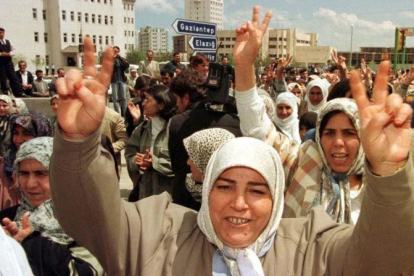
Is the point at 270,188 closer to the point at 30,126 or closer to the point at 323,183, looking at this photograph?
the point at 323,183

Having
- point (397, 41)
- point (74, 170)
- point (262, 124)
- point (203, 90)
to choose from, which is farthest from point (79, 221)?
point (397, 41)

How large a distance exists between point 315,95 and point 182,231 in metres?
4.30

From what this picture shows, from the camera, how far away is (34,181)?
7.61ft

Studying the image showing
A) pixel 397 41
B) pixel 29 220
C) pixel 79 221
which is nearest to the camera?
pixel 79 221

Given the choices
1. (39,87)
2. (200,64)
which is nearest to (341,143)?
(200,64)

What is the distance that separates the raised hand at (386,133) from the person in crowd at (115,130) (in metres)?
3.80

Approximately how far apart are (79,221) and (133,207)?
9.5 inches

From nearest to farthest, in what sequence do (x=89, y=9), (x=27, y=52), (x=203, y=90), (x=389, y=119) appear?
1. (x=389, y=119)
2. (x=203, y=90)
3. (x=27, y=52)
4. (x=89, y=9)

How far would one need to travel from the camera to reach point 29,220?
215cm

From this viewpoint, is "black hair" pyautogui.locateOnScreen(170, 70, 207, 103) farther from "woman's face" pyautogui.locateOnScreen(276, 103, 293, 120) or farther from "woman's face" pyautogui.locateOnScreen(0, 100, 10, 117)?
"woman's face" pyautogui.locateOnScreen(0, 100, 10, 117)

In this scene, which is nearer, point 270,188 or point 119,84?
point 270,188

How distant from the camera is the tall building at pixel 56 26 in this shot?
59438 millimetres

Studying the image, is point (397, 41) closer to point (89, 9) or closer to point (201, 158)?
point (201, 158)

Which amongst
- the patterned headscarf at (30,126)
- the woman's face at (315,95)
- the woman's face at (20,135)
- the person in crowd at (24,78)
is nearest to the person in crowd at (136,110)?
the patterned headscarf at (30,126)
